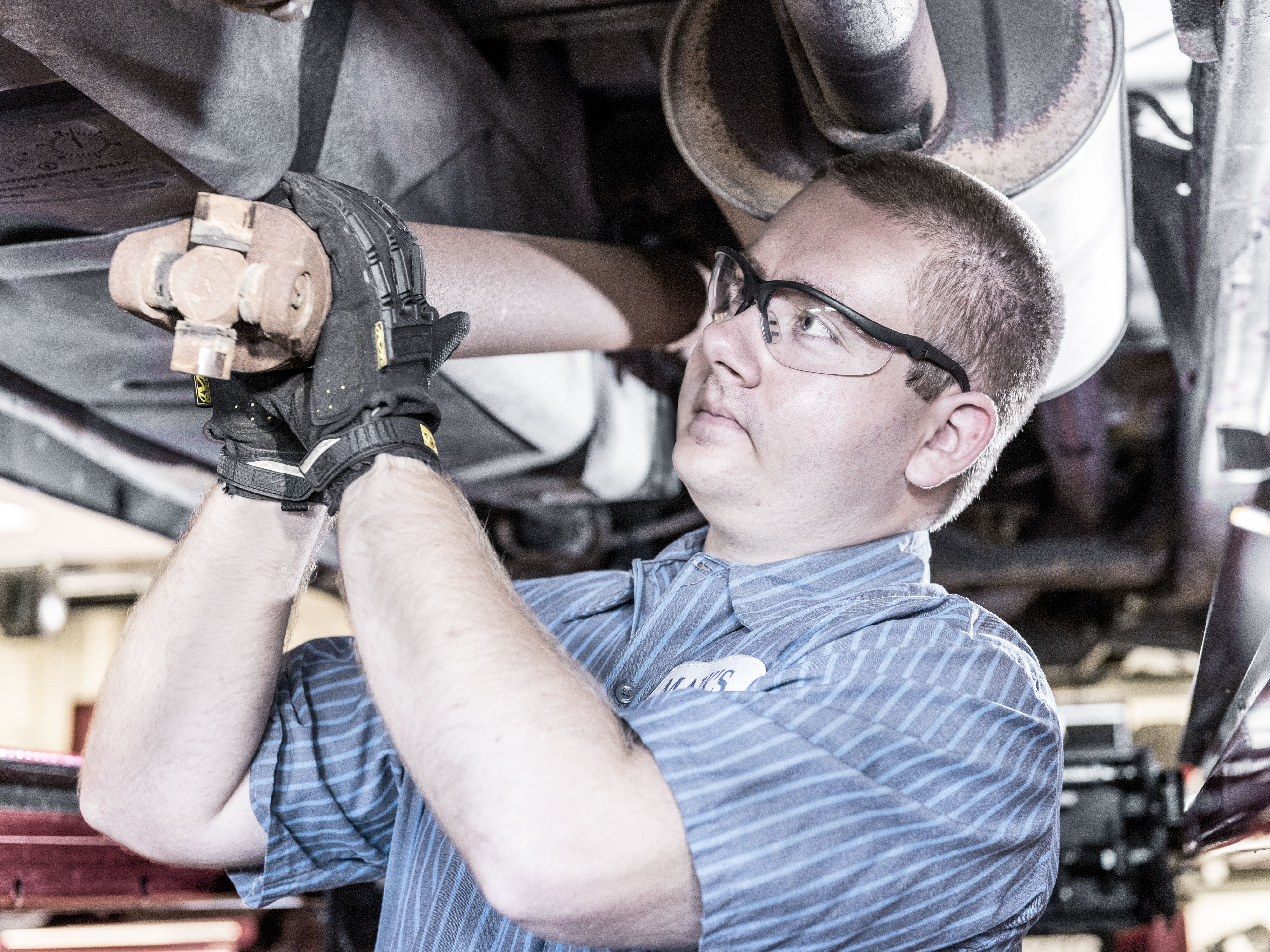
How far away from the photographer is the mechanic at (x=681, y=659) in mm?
746

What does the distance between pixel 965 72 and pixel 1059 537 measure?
2085mm

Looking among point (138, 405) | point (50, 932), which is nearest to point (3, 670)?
point (50, 932)

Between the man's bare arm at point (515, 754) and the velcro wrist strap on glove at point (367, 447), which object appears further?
the velcro wrist strap on glove at point (367, 447)

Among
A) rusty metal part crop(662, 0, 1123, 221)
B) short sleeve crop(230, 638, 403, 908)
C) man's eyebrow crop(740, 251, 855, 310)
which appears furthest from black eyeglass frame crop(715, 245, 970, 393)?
short sleeve crop(230, 638, 403, 908)

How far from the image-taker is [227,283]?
2.49ft

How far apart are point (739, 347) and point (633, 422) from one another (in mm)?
1004

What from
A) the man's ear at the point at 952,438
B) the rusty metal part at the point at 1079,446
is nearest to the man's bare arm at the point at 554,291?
the man's ear at the point at 952,438

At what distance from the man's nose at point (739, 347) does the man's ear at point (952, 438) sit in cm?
20

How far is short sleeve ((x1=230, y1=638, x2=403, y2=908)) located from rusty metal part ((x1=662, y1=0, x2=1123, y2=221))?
2.44 feet

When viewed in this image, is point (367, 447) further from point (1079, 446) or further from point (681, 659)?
point (1079, 446)

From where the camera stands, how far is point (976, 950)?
92 centimetres

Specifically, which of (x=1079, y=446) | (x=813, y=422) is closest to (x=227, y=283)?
(x=813, y=422)

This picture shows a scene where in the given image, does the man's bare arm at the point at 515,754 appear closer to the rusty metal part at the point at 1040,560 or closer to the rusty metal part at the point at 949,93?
the rusty metal part at the point at 949,93

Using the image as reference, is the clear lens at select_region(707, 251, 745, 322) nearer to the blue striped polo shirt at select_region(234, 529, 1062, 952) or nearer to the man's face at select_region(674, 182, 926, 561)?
the man's face at select_region(674, 182, 926, 561)
